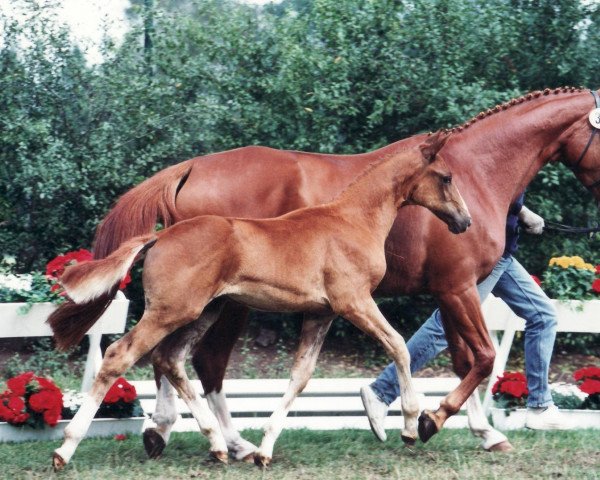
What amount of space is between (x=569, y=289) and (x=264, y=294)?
3219 mm

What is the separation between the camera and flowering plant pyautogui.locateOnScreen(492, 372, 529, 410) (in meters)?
7.43

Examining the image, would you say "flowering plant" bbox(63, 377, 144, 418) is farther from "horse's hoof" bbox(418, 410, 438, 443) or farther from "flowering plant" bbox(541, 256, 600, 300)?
"flowering plant" bbox(541, 256, 600, 300)

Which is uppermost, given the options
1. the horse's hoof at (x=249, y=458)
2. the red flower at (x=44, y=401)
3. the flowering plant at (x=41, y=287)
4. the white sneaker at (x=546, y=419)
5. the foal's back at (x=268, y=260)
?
the foal's back at (x=268, y=260)

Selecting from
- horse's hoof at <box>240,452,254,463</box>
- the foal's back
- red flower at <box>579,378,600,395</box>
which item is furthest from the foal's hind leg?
red flower at <box>579,378,600,395</box>

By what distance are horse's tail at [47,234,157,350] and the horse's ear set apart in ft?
5.43

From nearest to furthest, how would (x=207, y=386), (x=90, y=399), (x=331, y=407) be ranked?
(x=90, y=399), (x=207, y=386), (x=331, y=407)

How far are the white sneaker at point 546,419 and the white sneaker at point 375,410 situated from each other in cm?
105

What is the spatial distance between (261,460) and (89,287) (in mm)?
1369

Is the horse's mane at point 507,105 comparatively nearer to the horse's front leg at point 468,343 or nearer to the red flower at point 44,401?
the horse's front leg at point 468,343

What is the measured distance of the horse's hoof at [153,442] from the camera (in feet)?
20.0

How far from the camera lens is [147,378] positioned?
383 inches

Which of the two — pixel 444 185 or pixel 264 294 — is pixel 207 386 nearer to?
pixel 264 294

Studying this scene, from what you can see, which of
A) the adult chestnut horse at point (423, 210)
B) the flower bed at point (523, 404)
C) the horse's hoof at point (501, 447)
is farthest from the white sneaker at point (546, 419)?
the horse's hoof at point (501, 447)

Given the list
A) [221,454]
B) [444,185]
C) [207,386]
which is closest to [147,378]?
[207,386]
